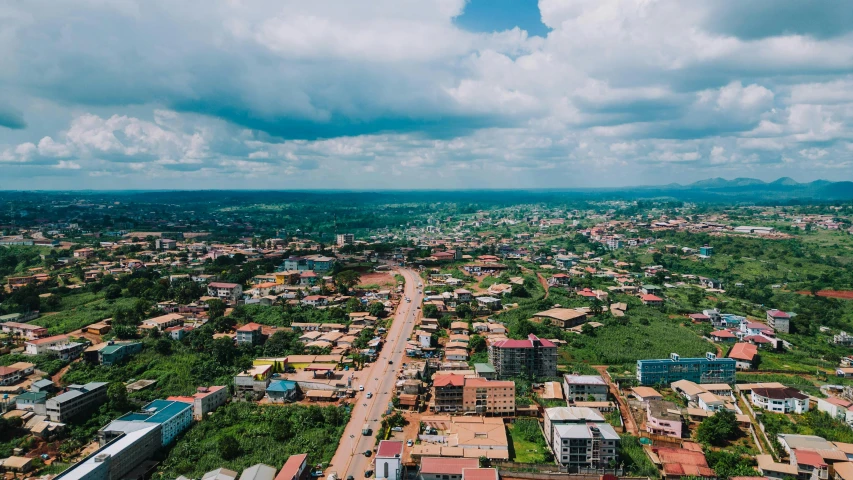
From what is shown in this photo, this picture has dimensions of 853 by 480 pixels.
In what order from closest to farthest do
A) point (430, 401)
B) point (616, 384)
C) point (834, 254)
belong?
point (430, 401) < point (616, 384) < point (834, 254)

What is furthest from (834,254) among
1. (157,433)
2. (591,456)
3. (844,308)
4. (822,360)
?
(157,433)

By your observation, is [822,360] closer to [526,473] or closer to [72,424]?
[526,473]

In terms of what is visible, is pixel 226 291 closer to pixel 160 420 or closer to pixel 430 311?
pixel 430 311

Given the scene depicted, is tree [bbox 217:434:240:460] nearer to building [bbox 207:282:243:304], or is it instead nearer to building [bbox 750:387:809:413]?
building [bbox 207:282:243:304]

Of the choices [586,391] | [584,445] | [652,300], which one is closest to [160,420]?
[584,445]

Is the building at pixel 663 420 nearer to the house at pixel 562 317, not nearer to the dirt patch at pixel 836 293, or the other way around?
the house at pixel 562 317

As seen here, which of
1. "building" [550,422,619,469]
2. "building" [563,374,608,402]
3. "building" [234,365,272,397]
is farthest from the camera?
"building" [234,365,272,397]

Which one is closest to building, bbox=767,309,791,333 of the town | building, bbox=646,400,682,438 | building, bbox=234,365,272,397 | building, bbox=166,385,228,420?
the town
